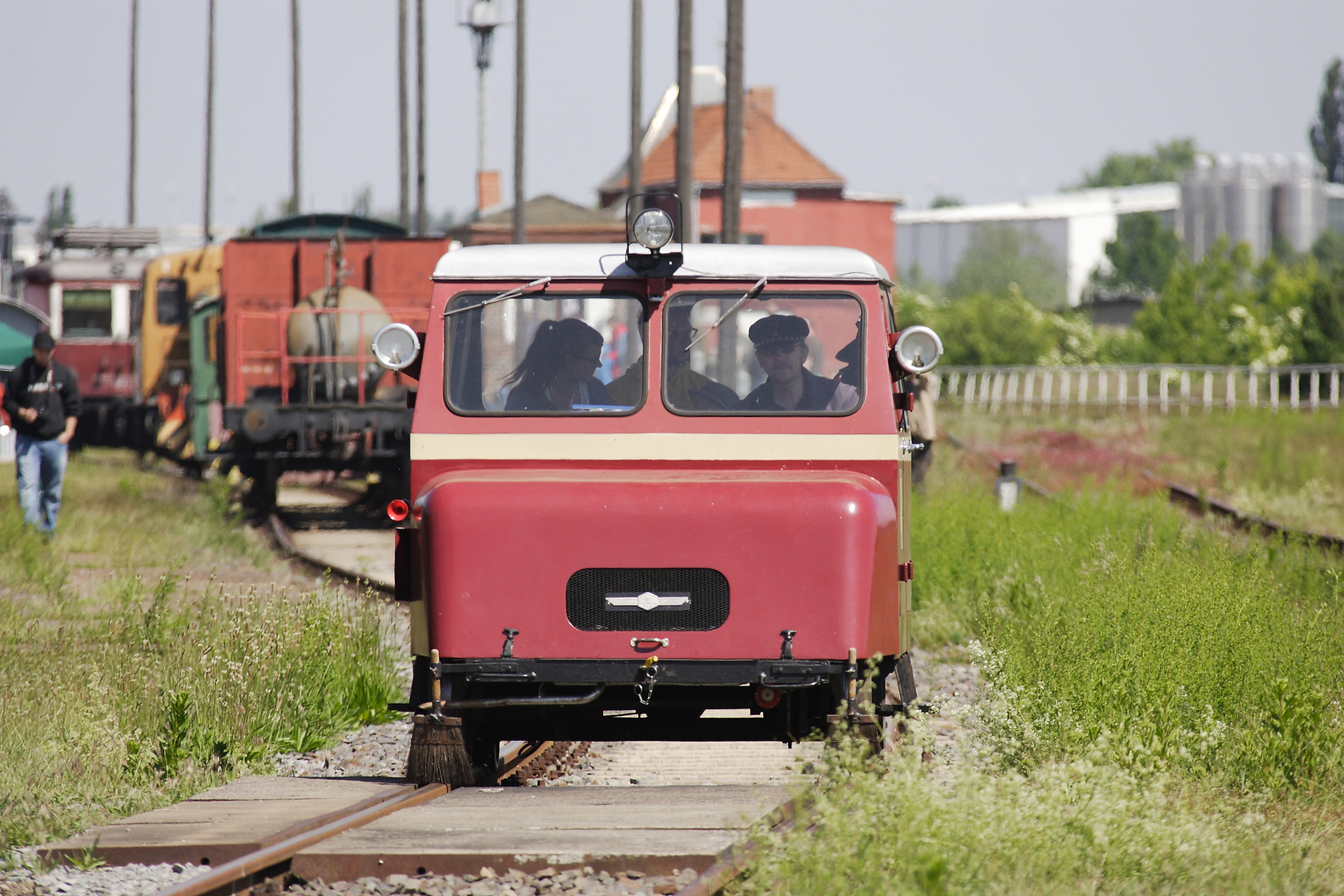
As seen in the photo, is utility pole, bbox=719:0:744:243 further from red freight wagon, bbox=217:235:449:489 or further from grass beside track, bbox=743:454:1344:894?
grass beside track, bbox=743:454:1344:894

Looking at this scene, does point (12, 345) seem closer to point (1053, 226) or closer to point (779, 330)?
point (779, 330)

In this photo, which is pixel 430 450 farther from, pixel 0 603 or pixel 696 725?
pixel 0 603

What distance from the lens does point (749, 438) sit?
6770mm

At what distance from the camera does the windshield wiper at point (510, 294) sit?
698 cm

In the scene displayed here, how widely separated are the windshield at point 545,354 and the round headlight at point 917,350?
1.09 metres

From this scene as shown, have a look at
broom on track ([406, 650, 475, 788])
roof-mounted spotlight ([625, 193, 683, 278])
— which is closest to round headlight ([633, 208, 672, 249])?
roof-mounted spotlight ([625, 193, 683, 278])

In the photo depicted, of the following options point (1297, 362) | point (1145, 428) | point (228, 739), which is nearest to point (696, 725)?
point (228, 739)

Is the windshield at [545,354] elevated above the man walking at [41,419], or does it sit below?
above

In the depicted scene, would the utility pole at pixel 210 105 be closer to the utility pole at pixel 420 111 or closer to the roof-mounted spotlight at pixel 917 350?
the utility pole at pixel 420 111

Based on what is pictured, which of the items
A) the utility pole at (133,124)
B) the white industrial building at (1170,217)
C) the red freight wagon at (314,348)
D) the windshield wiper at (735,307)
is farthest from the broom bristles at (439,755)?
the white industrial building at (1170,217)

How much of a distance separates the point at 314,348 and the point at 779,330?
1240 cm

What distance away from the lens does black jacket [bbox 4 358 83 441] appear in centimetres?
1468

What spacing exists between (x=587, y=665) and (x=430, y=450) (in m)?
1.15

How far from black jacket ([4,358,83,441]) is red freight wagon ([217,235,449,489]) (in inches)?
121
